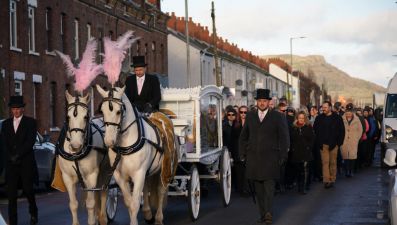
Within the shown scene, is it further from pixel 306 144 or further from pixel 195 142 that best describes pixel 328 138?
pixel 195 142

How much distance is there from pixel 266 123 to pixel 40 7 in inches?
924

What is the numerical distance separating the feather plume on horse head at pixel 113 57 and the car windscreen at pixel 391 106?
17.7 metres

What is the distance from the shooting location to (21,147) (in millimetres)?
13664

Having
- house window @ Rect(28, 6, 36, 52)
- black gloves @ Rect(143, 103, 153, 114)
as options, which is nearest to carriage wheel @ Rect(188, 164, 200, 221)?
black gloves @ Rect(143, 103, 153, 114)

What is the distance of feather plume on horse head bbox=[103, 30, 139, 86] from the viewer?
41.8 ft

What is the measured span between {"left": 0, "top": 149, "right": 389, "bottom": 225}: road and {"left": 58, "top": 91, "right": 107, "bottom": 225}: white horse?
240 centimetres

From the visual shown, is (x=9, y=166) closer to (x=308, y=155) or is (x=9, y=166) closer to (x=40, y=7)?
(x=308, y=155)

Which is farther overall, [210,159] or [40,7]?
[40,7]

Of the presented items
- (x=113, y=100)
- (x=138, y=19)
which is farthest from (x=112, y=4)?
(x=113, y=100)

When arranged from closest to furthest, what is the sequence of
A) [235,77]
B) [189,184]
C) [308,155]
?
[189,184], [308,155], [235,77]

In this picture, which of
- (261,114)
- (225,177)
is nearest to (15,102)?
(261,114)

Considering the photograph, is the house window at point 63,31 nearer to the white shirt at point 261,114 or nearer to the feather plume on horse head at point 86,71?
the white shirt at point 261,114

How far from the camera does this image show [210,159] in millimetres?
16250

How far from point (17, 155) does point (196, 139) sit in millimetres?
3222
